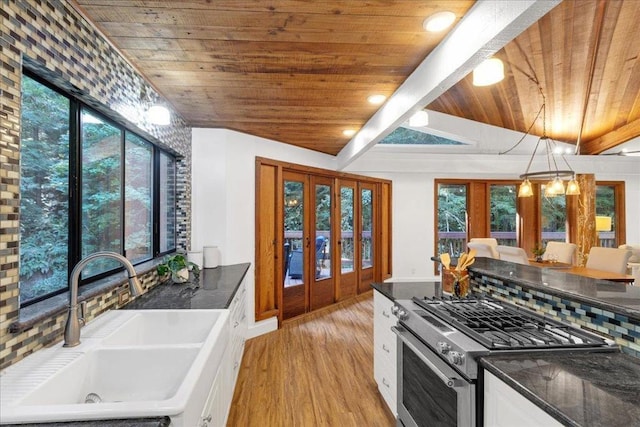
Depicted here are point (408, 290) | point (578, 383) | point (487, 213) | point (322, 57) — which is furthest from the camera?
point (487, 213)

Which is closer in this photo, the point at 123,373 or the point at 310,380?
the point at 123,373

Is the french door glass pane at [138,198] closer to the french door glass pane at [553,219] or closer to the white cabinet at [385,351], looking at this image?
the white cabinet at [385,351]

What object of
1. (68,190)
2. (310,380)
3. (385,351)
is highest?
(68,190)

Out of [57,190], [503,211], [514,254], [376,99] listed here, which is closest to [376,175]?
[514,254]

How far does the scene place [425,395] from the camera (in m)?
1.72

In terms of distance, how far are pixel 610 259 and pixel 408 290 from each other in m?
3.40

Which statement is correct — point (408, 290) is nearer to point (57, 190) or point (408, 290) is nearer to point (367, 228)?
point (57, 190)

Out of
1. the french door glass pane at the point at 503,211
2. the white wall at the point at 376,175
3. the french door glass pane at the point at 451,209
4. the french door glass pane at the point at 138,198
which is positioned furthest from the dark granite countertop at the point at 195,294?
the french door glass pane at the point at 503,211

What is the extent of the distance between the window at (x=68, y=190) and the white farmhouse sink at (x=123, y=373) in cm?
39

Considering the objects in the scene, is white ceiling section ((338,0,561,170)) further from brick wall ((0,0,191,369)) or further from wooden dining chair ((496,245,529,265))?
wooden dining chair ((496,245,529,265))

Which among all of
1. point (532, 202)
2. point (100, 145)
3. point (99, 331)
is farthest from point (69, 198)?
point (532, 202)

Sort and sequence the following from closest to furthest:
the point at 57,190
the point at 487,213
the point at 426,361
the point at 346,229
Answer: the point at 426,361
the point at 57,190
the point at 346,229
the point at 487,213

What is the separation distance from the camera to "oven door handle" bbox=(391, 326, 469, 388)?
4.60ft

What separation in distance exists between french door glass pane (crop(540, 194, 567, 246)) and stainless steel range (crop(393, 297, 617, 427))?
589 centimetres
